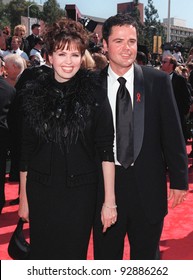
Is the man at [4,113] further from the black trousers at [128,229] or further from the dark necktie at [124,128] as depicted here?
the dark necktie at [124,128]

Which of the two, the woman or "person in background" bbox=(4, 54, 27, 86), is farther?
"person in background" bbox=(4, 54, 27, 86)

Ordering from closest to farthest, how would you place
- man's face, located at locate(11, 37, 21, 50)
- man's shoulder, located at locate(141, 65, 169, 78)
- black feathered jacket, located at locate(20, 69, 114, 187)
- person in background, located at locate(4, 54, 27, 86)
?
black feathered jacket, located at locate(20, 69, 114, 187) < man's shoulder, located at locate(141, 65, 169, 78) < person in background, located at locate(4, 54, 27, 86) < man's face, located at locate(11, 37, 21, 50)

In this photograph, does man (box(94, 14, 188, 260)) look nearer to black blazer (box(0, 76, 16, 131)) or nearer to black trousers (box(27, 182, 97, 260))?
black trousers (box(27, 182, 97, 260))

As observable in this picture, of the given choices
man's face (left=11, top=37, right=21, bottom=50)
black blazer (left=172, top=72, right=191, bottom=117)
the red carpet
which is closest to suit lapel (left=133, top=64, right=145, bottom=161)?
the red carpet

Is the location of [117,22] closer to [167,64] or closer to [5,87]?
[5,87]

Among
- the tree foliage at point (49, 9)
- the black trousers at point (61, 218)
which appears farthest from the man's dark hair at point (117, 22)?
the tree foliage at point (49, 9)

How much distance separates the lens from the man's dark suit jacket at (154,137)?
2.36 meters

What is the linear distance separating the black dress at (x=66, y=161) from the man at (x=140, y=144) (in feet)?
0.66

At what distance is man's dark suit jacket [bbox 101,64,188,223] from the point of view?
236 cm

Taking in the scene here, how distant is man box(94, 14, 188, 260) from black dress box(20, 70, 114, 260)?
20cm

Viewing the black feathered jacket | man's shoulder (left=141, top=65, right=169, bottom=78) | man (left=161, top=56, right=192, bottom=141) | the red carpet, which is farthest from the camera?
man (left=161, top=56, right=192, bottom=141)

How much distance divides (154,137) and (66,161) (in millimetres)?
580
